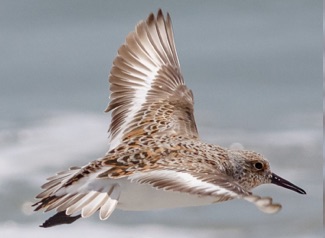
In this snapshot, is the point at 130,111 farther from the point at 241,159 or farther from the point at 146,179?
the point at 146,179

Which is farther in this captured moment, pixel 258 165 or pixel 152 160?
pixel 258 165

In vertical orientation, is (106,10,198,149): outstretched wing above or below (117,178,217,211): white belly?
above

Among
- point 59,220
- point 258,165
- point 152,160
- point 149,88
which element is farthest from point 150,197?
point 149,88

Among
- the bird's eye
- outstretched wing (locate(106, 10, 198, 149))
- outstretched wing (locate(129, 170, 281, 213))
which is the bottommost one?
outstretched wing (locate(129, 170, 281, 213))

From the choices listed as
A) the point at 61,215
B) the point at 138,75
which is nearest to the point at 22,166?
the point at 138,75

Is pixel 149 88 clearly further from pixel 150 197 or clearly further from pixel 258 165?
pixel 150 197

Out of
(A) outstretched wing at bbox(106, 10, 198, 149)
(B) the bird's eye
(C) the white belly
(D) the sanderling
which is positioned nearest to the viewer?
(D) the sanderling

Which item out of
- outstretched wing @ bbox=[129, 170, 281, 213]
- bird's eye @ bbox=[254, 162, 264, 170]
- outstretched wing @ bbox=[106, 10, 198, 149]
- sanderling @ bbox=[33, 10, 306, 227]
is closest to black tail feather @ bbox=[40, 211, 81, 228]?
sanderling @ bbox=[33, 10, 306, 227]

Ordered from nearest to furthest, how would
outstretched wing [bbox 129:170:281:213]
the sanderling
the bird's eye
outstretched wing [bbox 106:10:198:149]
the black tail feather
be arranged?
outstretched wing [bbox 129:170:281:213]
the sanderling
the black tail feather
the bird's eye
outstretched wing [bbox 106:10:198:149]

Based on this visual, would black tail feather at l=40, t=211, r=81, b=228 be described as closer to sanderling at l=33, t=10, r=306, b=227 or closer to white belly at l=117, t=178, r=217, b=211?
sanderling at l=33, t=10, r=306, b=227

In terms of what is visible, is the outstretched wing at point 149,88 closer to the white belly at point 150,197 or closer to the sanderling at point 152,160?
the sanderling at point 152,160
